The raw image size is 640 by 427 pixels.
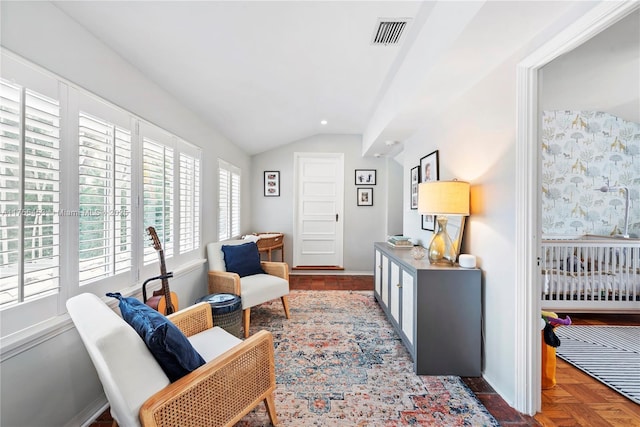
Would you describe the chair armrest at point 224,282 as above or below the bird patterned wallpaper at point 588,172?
below

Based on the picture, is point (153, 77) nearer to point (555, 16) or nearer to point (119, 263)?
point (119, 263)

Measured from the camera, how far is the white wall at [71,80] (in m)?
1.11

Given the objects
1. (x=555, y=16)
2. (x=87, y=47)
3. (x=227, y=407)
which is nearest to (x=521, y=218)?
(x=555, y=16)

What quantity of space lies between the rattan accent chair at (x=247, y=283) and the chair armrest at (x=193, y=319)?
63 centimetres

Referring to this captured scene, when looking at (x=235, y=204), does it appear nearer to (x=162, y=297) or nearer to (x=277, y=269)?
(x=277, y=269)

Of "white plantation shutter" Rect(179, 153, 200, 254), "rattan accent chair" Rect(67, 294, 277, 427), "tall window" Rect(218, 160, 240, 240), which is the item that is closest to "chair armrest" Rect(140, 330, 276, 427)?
"rattan accent chair" Rect(67, 294, 277, 427)

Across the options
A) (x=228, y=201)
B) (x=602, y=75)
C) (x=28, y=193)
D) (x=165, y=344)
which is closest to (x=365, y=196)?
(x=228, y=201)

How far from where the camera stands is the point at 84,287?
4.86 ft

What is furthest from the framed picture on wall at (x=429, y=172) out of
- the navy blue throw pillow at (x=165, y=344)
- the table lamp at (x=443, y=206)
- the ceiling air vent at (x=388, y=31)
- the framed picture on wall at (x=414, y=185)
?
the navy blue throw pillow at (x=165, y=344)

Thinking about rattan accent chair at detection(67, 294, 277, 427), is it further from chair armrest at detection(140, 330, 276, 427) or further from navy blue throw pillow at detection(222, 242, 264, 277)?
navy blue throw pillow at detection(222, 242, 264, 277)

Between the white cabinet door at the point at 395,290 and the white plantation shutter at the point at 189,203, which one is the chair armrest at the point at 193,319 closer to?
the white plantation shutter at the point at 189,203

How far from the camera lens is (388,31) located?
197 cm

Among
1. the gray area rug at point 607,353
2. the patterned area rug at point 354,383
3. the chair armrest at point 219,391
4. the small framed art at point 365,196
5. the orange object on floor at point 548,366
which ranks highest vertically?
the small framed art at point 365,196

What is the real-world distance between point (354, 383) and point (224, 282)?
1.51 metres
